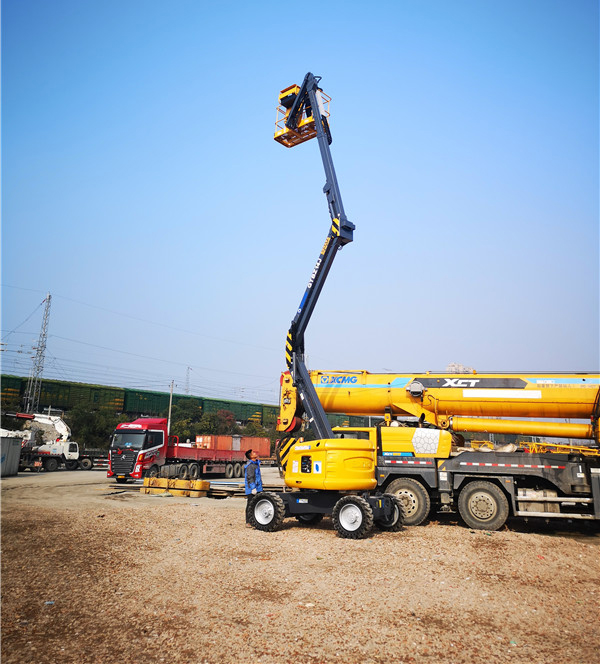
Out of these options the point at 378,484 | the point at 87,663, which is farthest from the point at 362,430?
the point at 87,663

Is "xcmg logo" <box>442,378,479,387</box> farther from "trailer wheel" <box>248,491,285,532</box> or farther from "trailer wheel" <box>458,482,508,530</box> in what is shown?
"trailer wheel" <box>248,491,285,532</box>

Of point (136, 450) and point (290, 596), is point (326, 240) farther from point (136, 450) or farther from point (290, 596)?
point (136, 450)

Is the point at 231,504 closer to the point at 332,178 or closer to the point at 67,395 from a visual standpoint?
the point at 332,178

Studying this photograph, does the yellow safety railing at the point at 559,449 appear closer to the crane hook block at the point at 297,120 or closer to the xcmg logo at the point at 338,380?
the xcmg logo at the point at 338,380

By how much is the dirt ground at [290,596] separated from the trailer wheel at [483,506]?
0.84 metres

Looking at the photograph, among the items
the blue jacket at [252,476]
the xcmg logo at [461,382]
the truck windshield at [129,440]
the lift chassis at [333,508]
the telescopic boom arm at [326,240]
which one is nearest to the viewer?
the lift chassis at [333,508]

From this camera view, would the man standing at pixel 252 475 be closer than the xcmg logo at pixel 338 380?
Yes

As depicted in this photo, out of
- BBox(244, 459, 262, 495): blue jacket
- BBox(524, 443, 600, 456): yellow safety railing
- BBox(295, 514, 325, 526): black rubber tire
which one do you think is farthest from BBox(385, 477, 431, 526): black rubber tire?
BBox(244, 459, 262, 495): blue jacket

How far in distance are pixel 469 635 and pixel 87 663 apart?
3.91 metres

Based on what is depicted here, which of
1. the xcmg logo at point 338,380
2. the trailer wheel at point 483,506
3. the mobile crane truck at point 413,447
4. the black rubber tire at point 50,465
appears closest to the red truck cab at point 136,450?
the black rubber tire at point 50,465

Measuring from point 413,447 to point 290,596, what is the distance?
7.49 m

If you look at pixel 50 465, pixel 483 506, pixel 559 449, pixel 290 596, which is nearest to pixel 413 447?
pixel 483 506

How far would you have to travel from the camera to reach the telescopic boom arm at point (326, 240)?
14.6 metres

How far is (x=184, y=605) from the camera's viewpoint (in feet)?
20.1
